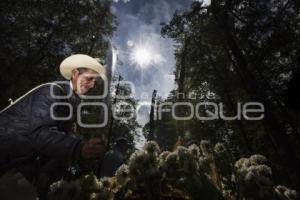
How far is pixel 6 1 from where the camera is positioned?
57.5ft

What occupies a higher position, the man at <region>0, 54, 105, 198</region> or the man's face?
the man's face

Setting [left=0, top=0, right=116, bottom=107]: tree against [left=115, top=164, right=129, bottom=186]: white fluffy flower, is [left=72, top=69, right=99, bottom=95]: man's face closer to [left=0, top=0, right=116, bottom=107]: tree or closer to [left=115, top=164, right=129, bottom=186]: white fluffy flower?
[left=115, top=164, right=129, bottom=186]: white fluffy flower

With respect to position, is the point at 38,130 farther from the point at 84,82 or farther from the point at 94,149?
the point at 84,82

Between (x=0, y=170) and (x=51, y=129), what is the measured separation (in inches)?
18.6

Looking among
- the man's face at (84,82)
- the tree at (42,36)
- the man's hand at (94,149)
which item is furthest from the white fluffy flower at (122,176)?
the tree at (42,36)

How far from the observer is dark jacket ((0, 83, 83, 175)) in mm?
2516

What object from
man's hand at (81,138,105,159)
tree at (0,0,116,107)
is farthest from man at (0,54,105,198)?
tree at (0,0,116,107)

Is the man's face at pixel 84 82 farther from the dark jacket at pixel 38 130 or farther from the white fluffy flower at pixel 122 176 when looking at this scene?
the white fluffy flower at pixel 122 176

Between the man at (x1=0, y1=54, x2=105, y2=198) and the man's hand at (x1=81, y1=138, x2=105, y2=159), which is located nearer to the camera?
the man's hand at (x1=81, y1=138, x2=105, y2=159)

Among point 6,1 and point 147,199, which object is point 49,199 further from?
point 6,1

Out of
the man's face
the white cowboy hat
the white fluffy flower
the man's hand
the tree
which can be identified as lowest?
the white fluffy flower

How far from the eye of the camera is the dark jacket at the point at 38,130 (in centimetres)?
252

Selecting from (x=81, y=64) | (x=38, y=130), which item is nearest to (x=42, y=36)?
(x=81, y=64)

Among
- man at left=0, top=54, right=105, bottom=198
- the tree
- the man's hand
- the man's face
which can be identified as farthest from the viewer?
the tree
